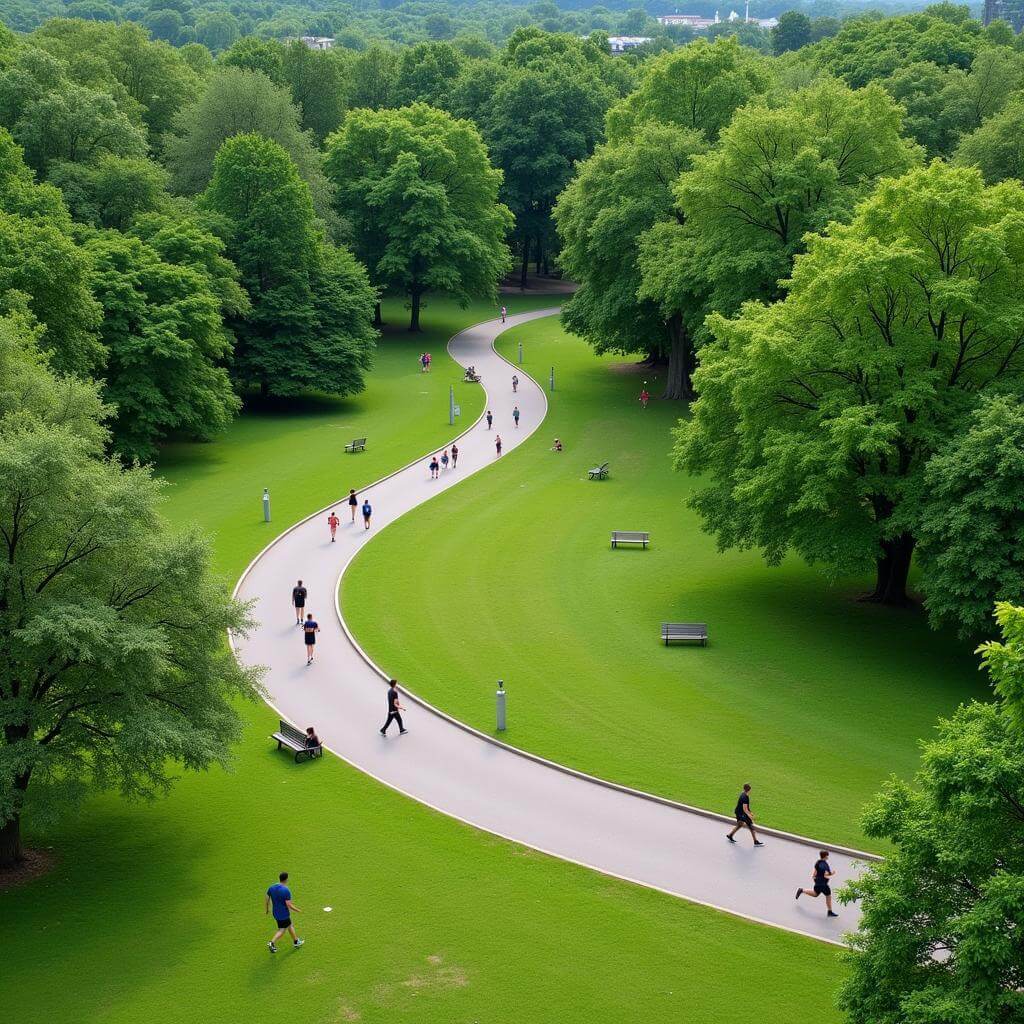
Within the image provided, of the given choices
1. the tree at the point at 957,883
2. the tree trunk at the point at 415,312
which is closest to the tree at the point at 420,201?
the tree trunk at the point at 415,312

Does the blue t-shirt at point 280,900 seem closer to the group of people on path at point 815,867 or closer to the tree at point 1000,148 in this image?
the group of people on path at point 815,867

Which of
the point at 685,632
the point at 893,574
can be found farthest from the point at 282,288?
the point at 893,574

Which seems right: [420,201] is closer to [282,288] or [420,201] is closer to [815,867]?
[282,288]

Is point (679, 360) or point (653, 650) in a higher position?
point (679, 360)

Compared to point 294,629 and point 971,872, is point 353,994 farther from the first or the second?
point 294,629

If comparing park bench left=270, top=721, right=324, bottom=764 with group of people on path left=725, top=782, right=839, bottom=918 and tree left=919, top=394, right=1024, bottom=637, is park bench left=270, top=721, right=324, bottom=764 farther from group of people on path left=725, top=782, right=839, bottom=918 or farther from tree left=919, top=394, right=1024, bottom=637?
tree left=919, top=394, right=1024, bottom=637

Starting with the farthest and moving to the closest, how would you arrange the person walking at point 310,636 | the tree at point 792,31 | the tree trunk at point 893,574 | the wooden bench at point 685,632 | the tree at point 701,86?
1. the tree at point 792,31
2. the tree at point 701,86
3. the tree trunk at point 893,574
4. the wooden bench at point 685,632
5. the person walking at point 310,636

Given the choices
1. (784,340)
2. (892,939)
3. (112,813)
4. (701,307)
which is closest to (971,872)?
(892,939)
